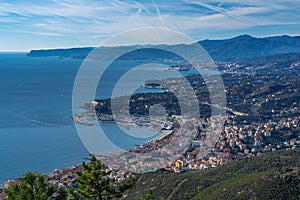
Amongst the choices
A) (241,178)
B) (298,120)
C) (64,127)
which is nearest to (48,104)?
(64,127)

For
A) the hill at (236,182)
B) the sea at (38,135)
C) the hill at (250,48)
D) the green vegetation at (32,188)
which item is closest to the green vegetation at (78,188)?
the green vegetation at (32,188)

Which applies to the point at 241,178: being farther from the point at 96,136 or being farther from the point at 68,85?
the point at 68,85

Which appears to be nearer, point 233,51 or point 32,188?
point 32,188

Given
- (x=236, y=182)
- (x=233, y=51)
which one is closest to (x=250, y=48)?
(x=233, y=51)

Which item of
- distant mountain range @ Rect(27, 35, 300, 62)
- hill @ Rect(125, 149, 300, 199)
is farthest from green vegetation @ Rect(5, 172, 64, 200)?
distant mountain range @ Rect(27, 35, 300, 62)

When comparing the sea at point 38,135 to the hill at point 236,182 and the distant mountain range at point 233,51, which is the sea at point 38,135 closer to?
the hill at point 236,182

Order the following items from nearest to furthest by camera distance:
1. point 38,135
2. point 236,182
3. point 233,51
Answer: point 236,182 < point 38,135 < point 233,51

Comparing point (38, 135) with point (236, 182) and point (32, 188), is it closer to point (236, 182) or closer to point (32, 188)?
point (236, 182)

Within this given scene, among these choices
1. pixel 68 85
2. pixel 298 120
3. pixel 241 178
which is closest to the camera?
pixel 241 178
